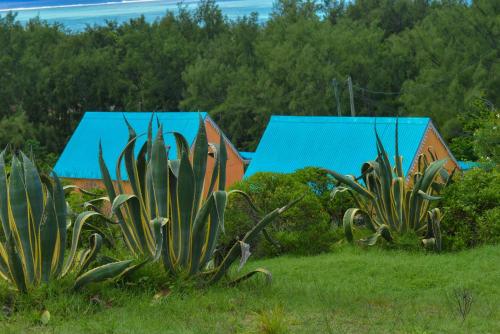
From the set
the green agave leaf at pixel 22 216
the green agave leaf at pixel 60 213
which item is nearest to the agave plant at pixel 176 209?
the green agave leaf at pixel 60 213

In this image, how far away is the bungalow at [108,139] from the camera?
21734 millimetres

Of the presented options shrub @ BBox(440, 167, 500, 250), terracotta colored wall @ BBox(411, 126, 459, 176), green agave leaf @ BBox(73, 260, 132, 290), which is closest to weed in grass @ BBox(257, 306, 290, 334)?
green agave leaf @ BBox(73, 260, 132, 290)

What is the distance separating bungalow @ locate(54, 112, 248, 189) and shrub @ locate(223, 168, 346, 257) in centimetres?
1037

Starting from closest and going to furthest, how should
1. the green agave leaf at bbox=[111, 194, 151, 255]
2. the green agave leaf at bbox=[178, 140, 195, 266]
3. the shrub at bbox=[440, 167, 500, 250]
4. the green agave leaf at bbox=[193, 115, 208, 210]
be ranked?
1. the green agave leaf at bbox=[178, 140, 195, 266]
2. the green agave leaf at bbox=[193, 115, 208, 210]
3. the green agave leaf at bbox=[111, 194, 151, 255]
4. the shrub at bbox=[440, 167, 500, 250]

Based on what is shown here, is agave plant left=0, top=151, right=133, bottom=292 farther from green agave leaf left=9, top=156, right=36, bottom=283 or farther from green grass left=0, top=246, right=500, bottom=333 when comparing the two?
green grass left=0, top=246, right=500, bottom=333

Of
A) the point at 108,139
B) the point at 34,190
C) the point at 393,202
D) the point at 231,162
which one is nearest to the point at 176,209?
the point at 34,190

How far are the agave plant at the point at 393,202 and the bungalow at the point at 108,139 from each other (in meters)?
11.3

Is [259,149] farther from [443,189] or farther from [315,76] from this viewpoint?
[315,76]

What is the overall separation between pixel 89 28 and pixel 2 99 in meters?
6.93

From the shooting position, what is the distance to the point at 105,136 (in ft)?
75.0

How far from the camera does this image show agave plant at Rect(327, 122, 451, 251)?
9.66 m

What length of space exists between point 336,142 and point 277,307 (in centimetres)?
1396

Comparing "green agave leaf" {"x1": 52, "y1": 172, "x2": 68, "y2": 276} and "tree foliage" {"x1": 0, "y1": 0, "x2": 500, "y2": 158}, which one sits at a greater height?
"green agave leaf" {"x1": 52, "y1": 172, "x2": 68, "y2": 276}

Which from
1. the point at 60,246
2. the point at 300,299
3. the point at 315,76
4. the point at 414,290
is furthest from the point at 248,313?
the point at 315,76
